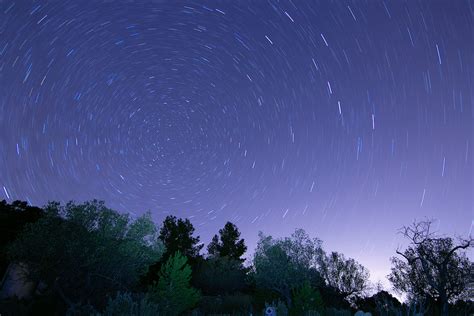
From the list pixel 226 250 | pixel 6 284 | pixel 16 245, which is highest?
pixel 226 250

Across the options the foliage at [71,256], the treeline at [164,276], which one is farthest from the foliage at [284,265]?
the foliage at [71,256]

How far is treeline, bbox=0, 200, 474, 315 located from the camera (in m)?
21.7

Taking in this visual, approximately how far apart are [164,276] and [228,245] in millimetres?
53670

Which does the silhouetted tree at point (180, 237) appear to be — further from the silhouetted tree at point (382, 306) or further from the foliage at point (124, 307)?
the foliage at point (124, 307)

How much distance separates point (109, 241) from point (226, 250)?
153 feet

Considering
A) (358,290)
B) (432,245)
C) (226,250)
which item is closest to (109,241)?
(432,245)

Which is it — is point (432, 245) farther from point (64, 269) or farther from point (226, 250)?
point (226, 250)

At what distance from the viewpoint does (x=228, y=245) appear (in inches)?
3034

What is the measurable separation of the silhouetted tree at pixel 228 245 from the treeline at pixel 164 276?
16.7m

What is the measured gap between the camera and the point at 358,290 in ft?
154

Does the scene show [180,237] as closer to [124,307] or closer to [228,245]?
[228,245]

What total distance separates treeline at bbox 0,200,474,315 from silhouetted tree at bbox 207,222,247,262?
1671 cm

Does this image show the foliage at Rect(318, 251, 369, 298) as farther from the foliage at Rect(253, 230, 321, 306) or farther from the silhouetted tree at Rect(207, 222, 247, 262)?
the silhouetted tree at Rect(207, 222, 247, 262)

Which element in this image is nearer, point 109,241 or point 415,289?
point 109,241
